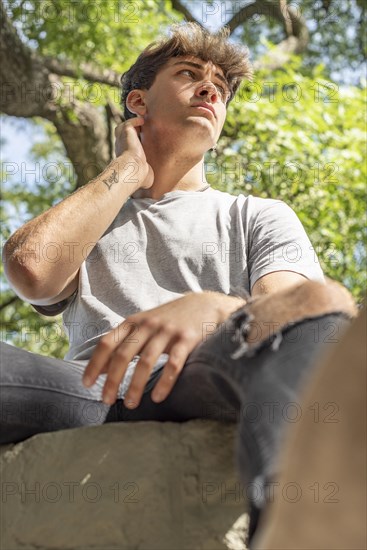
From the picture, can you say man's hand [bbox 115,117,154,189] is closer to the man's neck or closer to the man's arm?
the man's neck

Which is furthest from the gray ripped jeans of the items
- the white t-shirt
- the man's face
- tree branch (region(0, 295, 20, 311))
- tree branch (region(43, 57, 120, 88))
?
tree branch (region(0, 295, 20, 311))

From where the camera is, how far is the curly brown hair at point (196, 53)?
2.72 meters

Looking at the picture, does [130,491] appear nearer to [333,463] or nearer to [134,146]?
[333,463]

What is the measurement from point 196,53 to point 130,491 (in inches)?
64.8

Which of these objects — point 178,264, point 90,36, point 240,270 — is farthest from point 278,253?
point 90,36

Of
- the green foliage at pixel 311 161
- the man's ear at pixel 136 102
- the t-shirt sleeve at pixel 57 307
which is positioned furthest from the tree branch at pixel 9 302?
the t-shirt sleeve at pixel 57 307

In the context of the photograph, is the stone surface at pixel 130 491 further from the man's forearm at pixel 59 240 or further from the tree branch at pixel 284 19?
the tree branch at pixel 284 19

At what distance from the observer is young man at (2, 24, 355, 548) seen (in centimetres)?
134

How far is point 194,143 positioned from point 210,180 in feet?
10.7

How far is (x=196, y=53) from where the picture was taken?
2.70 metres

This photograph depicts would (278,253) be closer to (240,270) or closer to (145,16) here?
(240,270)

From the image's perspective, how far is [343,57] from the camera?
884cm

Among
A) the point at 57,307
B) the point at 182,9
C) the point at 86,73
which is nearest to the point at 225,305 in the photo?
the point at 57,307

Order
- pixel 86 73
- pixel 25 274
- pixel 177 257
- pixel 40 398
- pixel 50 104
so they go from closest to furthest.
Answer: pixel 40 398 < pixel 25 274 < pixel 177 257 < pixel 50 104 < pixel 86 73
